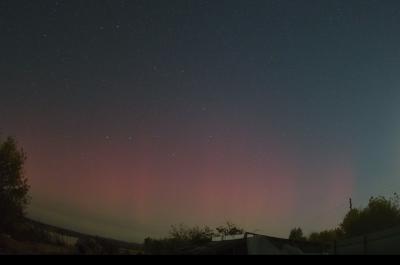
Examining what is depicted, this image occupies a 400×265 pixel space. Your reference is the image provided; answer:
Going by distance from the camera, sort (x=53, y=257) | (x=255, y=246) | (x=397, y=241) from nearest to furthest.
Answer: (x=53, y=257), (x=397, y=241), (x=255, y=246)

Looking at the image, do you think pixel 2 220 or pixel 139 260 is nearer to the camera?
pixel 139 260

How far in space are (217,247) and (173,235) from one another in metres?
35.2

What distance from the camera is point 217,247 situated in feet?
134

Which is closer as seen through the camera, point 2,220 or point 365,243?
point 365,243

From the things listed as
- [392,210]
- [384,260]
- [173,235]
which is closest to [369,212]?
[392,210]

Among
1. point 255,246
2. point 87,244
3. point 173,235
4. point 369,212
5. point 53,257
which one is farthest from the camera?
point 369,212

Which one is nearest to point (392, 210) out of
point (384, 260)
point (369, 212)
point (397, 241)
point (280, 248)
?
point (369, 212)

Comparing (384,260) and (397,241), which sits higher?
(397,241)

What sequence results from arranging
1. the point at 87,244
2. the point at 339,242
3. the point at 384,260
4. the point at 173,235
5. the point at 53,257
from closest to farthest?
the point at 53,257, the point at 384,260, the point at 87,244, the point at 339,242, the point at 173,235

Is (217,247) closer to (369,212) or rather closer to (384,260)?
(384,260)

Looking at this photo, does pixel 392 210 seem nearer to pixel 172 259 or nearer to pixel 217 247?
pixel 217 247

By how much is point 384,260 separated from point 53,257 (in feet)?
9.79

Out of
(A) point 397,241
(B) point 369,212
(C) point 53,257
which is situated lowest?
(C) point 53,257

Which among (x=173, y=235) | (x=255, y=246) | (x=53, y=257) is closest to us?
(x=53, y=257)
